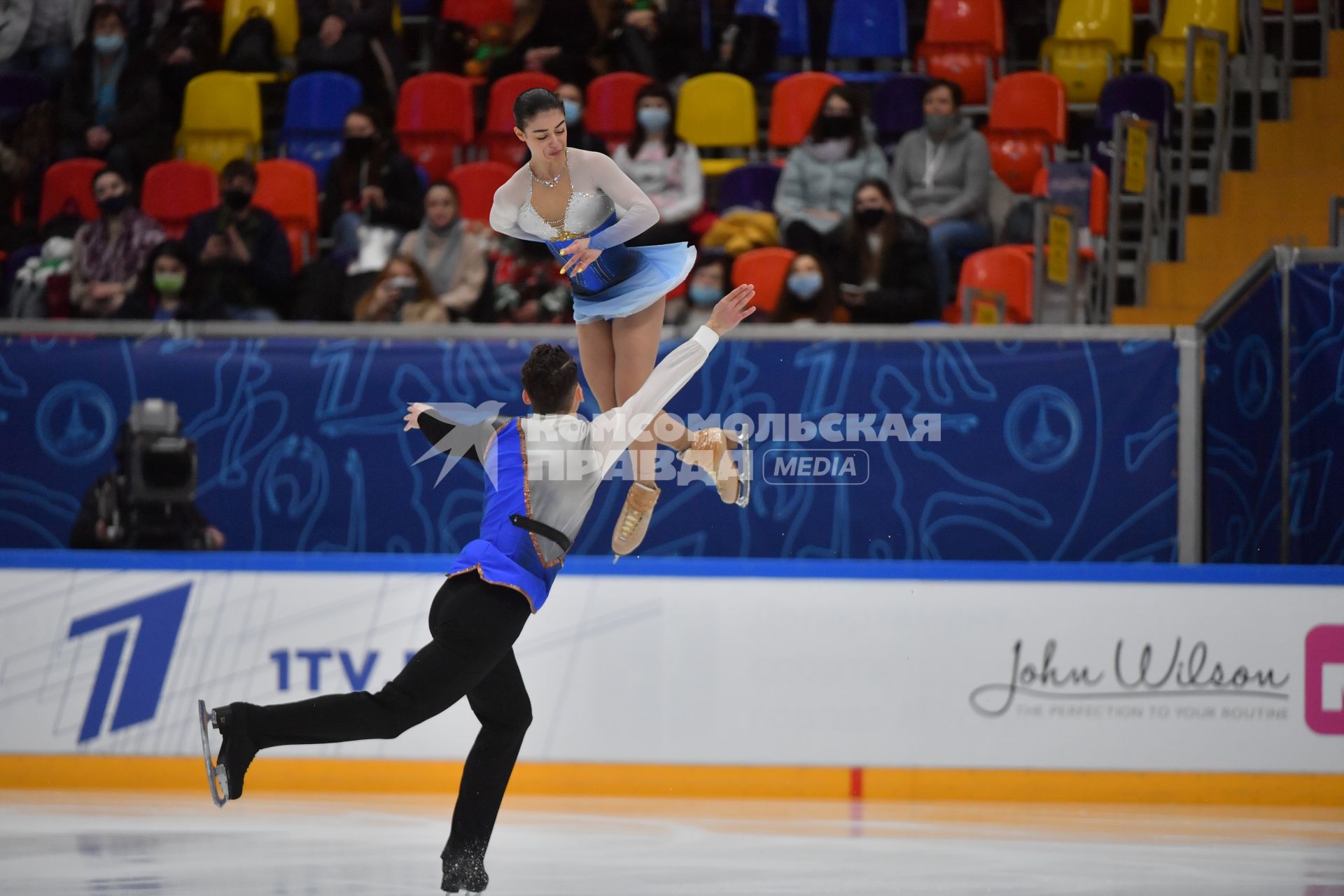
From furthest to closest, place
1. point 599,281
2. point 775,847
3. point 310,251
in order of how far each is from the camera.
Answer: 1. point 310,251
2. point 775,847
3. point 599,281

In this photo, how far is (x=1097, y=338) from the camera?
7.65 metres

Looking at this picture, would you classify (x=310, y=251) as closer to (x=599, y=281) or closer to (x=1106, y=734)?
(x=1106, y=734)

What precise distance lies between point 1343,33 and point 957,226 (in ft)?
10.9

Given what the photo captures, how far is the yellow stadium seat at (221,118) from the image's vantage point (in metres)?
11.7

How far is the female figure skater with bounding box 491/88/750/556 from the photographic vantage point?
14.2 ft

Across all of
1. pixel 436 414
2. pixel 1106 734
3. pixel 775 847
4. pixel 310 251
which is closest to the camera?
pixel 436 414

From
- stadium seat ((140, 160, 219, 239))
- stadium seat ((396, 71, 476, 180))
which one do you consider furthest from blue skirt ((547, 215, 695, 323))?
stadium seat ((140, 160, 219, 239))

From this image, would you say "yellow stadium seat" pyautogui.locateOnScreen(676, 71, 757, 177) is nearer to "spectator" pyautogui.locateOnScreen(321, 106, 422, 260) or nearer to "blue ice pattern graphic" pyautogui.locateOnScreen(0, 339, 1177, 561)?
"spectator" pyautogui.locateOnScreen(321, 106, 422, 260)

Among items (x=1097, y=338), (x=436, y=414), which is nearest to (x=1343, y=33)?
(x=1097, y=338)

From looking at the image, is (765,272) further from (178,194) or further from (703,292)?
(178,194)

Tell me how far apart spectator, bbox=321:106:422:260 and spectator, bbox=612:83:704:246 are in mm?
1268

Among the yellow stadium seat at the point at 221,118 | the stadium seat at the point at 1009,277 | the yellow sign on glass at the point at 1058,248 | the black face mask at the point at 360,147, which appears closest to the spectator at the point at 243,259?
the black face mask at the point at 360,147

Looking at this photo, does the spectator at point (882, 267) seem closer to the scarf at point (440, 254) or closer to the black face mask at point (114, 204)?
the scarf at point (440, 254)

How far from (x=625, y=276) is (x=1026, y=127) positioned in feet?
21.9
